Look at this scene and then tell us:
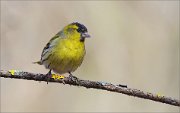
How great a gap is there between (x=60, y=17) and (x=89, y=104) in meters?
1.21

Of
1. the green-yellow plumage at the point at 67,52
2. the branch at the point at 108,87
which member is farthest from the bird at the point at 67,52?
the branch at the point at 108,87

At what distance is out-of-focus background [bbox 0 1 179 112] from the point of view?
7.04 m

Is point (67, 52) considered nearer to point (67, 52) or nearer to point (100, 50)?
point (67, 52)

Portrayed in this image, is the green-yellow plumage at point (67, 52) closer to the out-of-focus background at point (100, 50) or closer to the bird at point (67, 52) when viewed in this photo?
the bird at point (67, 52)

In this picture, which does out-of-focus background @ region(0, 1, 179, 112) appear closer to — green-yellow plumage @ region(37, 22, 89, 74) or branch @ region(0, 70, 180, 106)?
green-yellow plumage @ region(37, 22, 89, 74)

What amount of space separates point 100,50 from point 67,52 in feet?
8.88

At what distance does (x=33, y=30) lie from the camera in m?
7.21

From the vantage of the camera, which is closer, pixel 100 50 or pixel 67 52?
pixel 67 52

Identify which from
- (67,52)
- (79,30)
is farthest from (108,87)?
(79,30)

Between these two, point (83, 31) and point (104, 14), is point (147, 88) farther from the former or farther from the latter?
point (83, 31)

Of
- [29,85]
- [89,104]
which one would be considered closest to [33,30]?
[29,85]

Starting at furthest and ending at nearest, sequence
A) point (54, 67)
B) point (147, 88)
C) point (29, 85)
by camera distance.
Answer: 1. point (147, 88)
2. point (29, 85)
3. point (54, 67)

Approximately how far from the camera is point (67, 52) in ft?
15.6

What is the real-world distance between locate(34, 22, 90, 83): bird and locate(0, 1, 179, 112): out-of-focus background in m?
2.04
